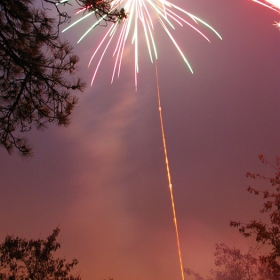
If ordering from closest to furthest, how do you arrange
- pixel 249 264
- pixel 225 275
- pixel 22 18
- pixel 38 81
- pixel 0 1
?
pixel 0 1 < pixel 22 18 < pixel 38 81 < pixel 249 264 < pixel 225 275

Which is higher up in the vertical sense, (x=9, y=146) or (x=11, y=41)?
(x=11, y=41)

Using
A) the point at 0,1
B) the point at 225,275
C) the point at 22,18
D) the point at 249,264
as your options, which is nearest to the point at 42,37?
the point at 22,18

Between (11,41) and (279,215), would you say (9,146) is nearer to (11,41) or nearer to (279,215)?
(11,41)

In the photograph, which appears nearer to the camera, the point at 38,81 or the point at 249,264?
the point at 38,81

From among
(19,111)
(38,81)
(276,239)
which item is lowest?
(276,239)

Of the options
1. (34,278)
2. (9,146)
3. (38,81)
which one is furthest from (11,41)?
(34,278)

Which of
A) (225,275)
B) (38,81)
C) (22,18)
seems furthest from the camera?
(225,275)

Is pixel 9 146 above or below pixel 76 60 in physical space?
below

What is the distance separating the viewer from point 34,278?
41.9ft

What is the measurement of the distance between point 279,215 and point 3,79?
842 cm

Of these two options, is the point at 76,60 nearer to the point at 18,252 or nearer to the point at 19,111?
the point at 19,111

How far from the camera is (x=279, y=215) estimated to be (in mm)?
9992

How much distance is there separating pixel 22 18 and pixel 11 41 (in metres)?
0.39

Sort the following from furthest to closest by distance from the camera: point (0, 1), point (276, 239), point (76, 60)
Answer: point (276, 239) < point (76, 60) < point (0, 1)
